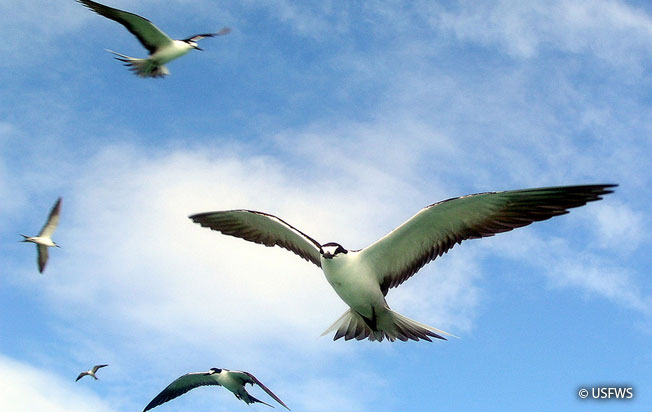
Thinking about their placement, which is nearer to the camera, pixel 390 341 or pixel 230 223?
pixel 390 341

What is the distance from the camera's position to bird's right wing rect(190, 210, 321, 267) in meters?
11.9

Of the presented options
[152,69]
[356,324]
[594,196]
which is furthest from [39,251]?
[594,196]

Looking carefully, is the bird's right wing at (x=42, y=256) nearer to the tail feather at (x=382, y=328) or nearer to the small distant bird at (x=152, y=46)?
the small distant bird at (x=152, y=46)

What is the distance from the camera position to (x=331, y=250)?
1071 centimetres

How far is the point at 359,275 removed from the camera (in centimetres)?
1095

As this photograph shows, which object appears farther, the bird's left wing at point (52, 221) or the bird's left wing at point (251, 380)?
the bird's left wing at point (52, 221)

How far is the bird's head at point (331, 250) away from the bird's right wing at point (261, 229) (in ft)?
2.56

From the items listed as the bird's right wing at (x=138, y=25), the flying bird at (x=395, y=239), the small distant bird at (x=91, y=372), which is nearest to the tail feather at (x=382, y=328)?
the flying bird at (x=395, y=239)

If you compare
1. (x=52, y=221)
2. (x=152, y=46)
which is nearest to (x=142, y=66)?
(x=152, y=46)

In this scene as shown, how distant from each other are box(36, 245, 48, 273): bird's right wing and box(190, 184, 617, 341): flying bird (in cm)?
1341

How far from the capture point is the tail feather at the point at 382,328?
36.6ft

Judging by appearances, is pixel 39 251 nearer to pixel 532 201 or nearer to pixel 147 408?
pixel 147 408

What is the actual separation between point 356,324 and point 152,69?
1084 cm

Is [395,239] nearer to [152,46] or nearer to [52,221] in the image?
[152,46]
